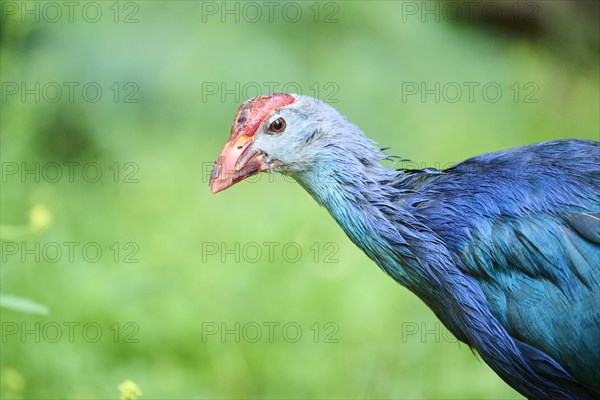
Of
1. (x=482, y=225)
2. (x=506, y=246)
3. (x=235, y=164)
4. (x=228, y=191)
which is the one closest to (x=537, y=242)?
(x=506, y=246)

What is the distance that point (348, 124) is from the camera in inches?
138

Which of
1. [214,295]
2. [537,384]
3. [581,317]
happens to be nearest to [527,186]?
[581,317]

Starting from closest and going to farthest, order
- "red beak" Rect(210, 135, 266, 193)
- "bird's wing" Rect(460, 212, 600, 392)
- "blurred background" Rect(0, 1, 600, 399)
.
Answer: "bird's wing" Rect(460, 212, 600, 392), "red beak" Rect(210, 135, 266, 193), "blurred background" Rect(0, 1, 600, 399)

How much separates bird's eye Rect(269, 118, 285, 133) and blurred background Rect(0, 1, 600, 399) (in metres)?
1.07

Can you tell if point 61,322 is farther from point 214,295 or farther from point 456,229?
point 456,229

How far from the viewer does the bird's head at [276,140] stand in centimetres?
341

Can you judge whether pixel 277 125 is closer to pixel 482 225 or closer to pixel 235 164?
pixel 235 164

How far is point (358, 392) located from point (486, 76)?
4458 mm

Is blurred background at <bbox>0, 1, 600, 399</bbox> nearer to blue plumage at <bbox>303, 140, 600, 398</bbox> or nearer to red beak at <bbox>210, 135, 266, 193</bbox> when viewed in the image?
red beak at <bbox>210, 135, 266, 193</bbox>

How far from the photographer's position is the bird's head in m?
→ 3.41

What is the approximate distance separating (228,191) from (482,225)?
3.39m

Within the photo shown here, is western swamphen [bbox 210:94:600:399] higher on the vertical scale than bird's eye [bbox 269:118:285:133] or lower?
lower

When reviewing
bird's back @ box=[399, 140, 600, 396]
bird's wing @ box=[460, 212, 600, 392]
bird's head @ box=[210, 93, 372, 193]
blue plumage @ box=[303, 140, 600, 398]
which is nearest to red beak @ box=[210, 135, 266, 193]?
bird's head @ box=[210, 93, 372, 193]

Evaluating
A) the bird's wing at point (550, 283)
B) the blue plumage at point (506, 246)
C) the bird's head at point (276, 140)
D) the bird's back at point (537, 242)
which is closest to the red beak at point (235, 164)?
the bird's head at point (276, 140)
